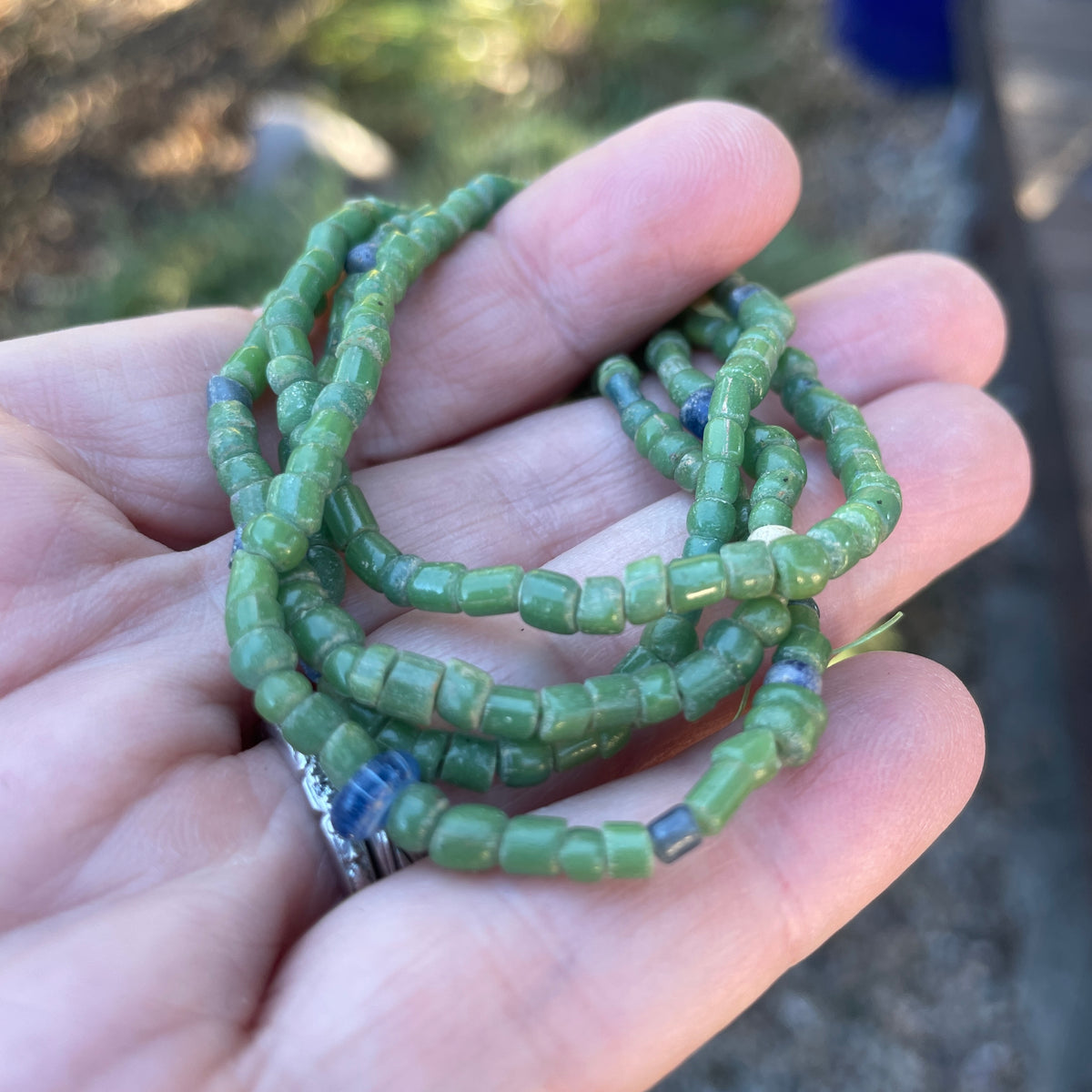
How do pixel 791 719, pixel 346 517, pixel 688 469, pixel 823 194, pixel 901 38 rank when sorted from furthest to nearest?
pixel 901 38
pixel 823 194
pixel 688 469
pixel 346 517
pixel 791 719

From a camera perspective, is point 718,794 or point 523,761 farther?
point 523,761

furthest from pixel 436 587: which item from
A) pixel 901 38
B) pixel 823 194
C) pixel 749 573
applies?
pixel 901 38

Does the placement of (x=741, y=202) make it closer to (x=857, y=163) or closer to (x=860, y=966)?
(x=860, y=966)

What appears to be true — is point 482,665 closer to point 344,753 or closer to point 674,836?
point 344,753

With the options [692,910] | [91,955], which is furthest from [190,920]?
[692,910]

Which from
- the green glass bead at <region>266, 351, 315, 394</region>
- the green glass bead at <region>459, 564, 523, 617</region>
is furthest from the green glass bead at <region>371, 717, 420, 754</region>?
the green glass bead at <region>266, 351, 315, 394</region>

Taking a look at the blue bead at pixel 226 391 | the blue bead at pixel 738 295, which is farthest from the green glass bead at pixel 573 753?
the blue bead at pixel 738 295
